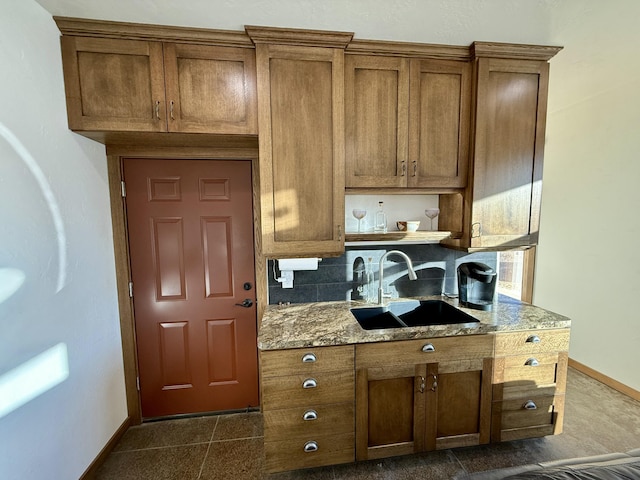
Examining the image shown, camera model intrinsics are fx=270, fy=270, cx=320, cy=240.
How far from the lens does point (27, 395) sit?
120 centimetres

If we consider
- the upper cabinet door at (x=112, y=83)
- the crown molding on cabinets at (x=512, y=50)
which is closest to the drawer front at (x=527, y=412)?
the crown molding on cabinets at (x=512, y=50)

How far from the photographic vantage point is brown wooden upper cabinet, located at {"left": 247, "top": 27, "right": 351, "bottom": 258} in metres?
1.57

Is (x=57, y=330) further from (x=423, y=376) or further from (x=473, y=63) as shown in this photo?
(x=473, y=63)

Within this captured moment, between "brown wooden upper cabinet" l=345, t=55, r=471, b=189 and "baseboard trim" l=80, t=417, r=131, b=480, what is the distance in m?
2.27

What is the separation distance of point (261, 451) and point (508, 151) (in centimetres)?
259

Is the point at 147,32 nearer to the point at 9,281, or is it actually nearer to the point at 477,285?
the point at 9,281

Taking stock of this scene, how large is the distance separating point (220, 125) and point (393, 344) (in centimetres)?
161

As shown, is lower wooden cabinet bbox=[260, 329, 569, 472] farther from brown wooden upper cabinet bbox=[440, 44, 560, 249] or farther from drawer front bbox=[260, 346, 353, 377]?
brown wooden upper cabinet bbox=[440, 44, 560, 249]

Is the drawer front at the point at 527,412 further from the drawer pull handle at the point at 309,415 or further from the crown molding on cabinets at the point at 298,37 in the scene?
the crown molding on cabinets at the point at 298,37

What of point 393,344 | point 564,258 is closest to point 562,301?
point 564,258

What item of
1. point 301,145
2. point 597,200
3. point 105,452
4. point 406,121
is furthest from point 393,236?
point 105,452

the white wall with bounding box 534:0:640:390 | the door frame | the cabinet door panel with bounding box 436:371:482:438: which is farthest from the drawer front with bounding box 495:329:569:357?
the door frame

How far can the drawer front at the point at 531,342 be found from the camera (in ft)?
5.29

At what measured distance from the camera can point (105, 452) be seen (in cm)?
172
